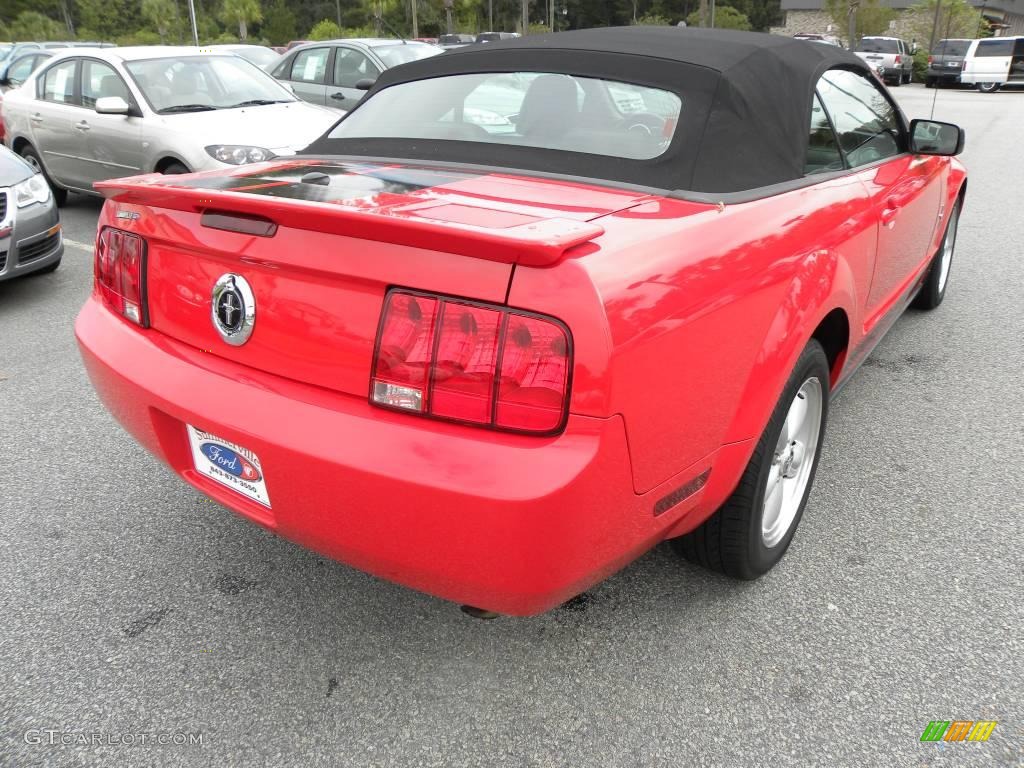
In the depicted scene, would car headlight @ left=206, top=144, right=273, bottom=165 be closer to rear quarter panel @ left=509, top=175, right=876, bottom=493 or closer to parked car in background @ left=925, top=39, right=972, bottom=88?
rear quarter panel @ left=509, top=175, right=876, bottom=493

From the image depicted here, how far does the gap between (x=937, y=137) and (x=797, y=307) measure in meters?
1.89

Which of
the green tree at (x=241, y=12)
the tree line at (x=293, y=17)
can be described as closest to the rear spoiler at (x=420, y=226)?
the tree line at (x=293, y=17)

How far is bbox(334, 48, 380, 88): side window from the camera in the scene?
1003cm

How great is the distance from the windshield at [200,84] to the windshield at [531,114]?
453 cm

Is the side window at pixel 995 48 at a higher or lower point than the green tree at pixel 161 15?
lower

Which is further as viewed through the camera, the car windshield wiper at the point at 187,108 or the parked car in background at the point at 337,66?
the parked car in background at the point at 337,66

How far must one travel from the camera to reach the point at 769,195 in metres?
2.29

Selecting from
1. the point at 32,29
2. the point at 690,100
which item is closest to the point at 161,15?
the point at 32,29

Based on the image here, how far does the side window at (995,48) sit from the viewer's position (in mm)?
27922

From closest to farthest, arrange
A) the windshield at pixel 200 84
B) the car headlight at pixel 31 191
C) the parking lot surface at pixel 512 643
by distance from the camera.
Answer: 1. the parking lot surface at pixel 512 643
2. the car headlight at pixel 31 191
3. the windshield at pixel 200 84

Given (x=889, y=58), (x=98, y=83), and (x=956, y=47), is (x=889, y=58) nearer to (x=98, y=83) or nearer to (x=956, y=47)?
(x=956, y=47)

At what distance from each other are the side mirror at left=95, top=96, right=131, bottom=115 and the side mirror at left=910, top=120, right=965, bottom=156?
5.80 meters

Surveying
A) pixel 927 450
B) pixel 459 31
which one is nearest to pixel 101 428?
pixel 927 450

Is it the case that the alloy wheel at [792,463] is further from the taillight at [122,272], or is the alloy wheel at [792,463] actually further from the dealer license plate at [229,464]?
the taillight at [122,272]
